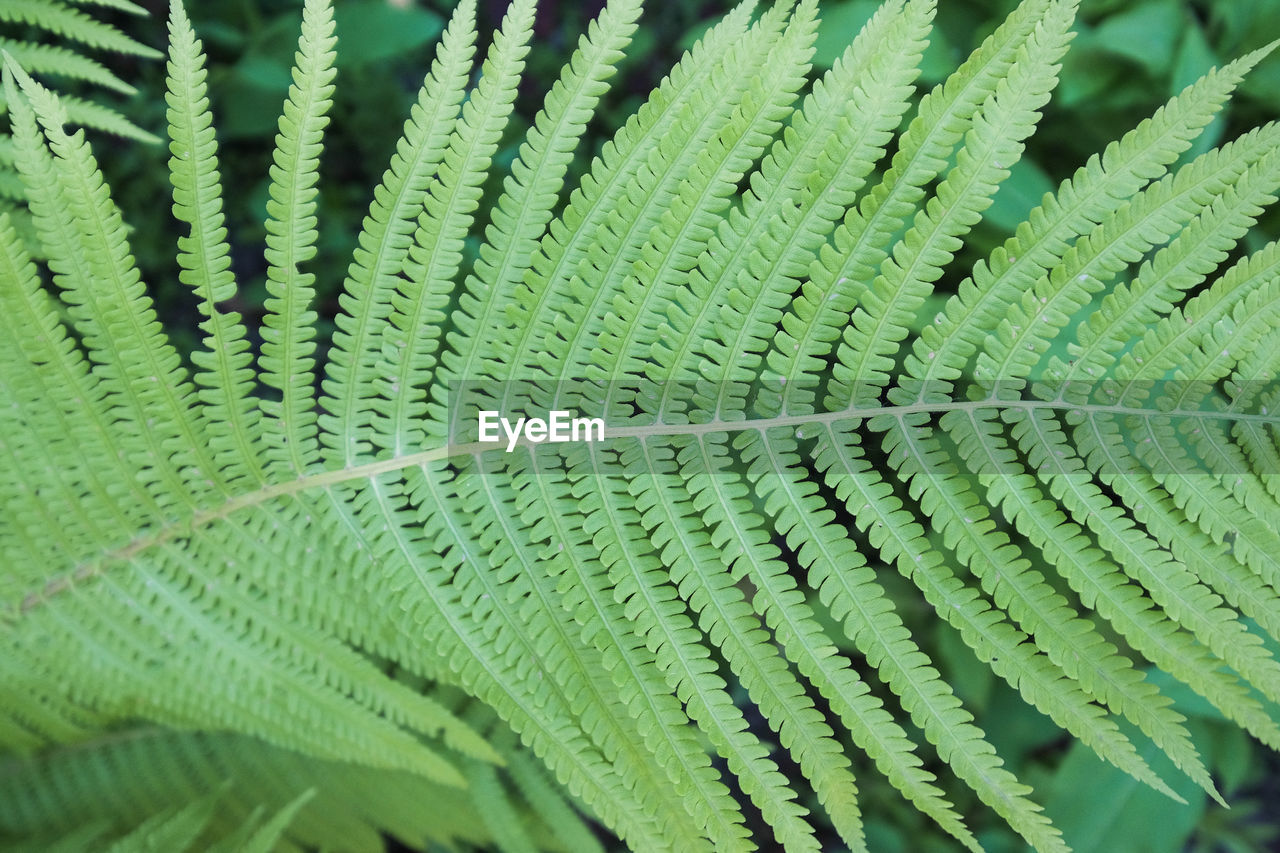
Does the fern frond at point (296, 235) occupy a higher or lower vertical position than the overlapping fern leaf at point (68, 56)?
lower

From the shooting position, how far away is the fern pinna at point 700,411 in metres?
1.08

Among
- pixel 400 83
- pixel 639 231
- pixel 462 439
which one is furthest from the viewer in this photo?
pixel 400 83

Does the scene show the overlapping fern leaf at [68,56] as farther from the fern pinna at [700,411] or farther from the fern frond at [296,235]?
the fern frond at [296,235]

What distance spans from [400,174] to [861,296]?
24.4 inches

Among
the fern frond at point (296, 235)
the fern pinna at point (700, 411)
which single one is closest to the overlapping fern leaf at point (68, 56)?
the fern pinna at point (700, 411)

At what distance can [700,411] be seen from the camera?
124 cm

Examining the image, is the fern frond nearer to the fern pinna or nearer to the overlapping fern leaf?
the fern pinna

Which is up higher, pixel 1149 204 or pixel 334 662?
pixel 1149 204


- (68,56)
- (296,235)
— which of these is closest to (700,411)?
(296,235)

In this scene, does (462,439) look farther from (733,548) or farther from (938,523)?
(938,523)

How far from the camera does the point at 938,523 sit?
1170mm

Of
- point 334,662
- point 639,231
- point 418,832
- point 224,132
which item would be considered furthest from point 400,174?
point 224,132

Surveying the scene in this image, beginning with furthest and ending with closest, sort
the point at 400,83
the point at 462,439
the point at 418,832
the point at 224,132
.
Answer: the point at 400,83, the point at 224,132, the point at 418,832, the point at 462,439

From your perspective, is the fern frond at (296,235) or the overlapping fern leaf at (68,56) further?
the overlapping fern leaf at (68,56)
